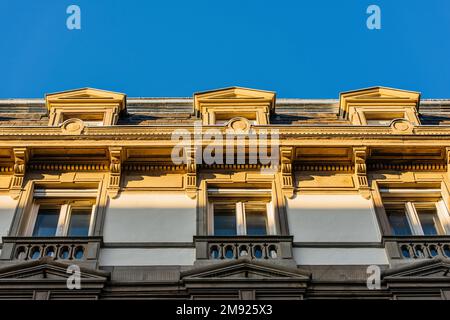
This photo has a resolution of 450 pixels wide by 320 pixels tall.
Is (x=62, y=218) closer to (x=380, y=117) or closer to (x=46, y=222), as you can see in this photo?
(x=46, y=222)

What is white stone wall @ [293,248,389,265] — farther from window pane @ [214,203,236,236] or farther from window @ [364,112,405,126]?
window @ [364,112,405,126]

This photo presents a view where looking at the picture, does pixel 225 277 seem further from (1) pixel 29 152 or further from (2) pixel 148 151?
(1) pixel 29 152

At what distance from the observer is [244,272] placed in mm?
13773

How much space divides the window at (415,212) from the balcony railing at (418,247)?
3.05 feet

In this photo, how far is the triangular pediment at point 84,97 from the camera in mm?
19875

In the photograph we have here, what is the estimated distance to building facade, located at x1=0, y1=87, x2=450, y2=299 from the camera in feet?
44.5

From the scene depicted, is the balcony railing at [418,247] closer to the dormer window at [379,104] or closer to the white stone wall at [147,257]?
the white stone wall at [147,257]

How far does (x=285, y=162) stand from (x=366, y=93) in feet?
17.1

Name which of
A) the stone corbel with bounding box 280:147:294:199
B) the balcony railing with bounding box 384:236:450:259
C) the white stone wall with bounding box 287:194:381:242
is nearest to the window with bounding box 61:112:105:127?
the stone corbel with bounding box 280:147:294:199

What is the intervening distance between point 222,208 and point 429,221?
5.31 meters

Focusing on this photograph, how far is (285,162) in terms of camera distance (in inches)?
661

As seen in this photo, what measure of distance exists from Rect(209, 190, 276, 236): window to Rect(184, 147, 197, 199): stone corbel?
56 centimetres

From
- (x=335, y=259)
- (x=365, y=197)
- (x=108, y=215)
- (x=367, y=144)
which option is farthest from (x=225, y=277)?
(x=367, y=144)
